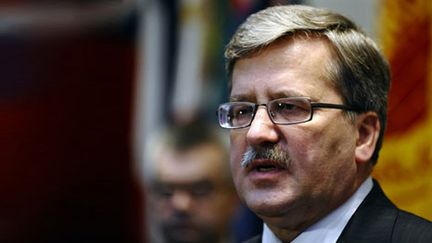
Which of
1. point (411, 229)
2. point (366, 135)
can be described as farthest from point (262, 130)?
point (411, 229)

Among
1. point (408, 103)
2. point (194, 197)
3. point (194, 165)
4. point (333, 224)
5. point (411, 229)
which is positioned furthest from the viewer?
point (408, 103)

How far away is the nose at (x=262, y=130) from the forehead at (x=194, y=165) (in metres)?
1.33

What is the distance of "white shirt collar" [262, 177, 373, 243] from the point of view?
2.84 m

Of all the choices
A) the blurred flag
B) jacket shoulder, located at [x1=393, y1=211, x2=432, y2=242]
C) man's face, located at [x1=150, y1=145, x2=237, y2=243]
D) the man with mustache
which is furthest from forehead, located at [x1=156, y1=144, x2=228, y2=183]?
jacket shoulder, located at [x1=393, y1=211, x2=432, y2=242]

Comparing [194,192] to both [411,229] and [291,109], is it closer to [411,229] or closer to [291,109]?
[291,109]

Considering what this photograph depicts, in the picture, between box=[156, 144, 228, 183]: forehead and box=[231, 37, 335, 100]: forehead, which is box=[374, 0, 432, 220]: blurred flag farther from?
box=[231, 37, 335, 100]: forehead

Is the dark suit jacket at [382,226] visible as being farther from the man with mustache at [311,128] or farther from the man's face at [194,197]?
the man's face at [194,197]

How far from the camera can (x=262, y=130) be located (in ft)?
9.21

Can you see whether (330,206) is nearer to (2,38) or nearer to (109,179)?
(109,179)

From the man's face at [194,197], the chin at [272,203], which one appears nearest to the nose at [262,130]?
the chin at [272,203]

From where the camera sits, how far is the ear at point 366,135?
2896 millimetres

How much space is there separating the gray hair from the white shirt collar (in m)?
0.14

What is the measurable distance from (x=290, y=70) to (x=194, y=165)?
143 cm

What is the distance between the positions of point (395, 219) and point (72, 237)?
3230mm
